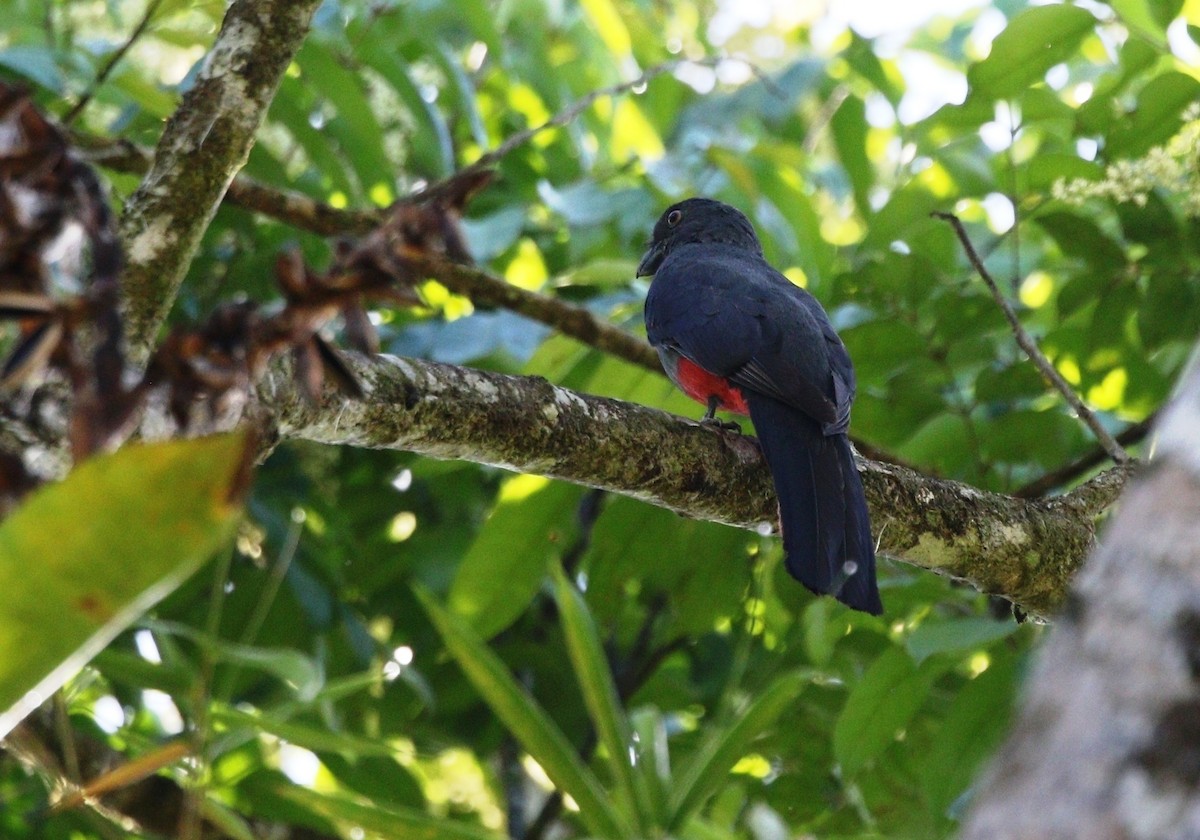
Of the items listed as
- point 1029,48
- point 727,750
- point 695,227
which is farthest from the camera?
point 695,227

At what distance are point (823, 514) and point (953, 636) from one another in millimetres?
412

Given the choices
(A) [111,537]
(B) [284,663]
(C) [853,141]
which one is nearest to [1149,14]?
(C) [853,141]

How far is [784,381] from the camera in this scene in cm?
363

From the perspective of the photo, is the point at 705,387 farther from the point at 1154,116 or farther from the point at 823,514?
the point at 1154,116

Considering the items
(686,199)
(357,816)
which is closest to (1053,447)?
(686,199)

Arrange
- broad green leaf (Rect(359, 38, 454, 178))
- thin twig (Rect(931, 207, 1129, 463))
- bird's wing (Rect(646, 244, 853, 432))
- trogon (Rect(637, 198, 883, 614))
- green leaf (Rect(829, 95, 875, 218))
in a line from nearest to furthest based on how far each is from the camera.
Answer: trogon (Rect(637, 198, 883, 614)) → thin twig (Rect(931, 207, 1129, 463)) → bird's wing (Rect(646, 244, 853, 432)) → broad green leaf (Rect(359, 38, 454, 178)) → green leaf (Rect(829, 95, 875, 218))

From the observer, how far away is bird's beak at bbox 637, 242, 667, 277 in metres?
4.93

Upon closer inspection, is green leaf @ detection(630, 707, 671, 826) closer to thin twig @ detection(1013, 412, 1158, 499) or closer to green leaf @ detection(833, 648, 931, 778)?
green leaf @ detection(833, 648, 931, 778)

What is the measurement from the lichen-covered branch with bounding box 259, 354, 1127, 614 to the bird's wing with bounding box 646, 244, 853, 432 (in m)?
0.26

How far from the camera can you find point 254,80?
248cm

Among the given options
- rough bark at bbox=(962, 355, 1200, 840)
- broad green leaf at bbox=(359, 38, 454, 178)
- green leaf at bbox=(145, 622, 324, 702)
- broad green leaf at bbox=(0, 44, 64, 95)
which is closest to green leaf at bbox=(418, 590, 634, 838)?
green leaf at bbox=(145, 622, 324, 702)

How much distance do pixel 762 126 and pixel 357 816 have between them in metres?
4.22

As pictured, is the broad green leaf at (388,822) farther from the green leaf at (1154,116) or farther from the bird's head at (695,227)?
the bird's head at (695,227)

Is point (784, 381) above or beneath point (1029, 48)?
beneath
